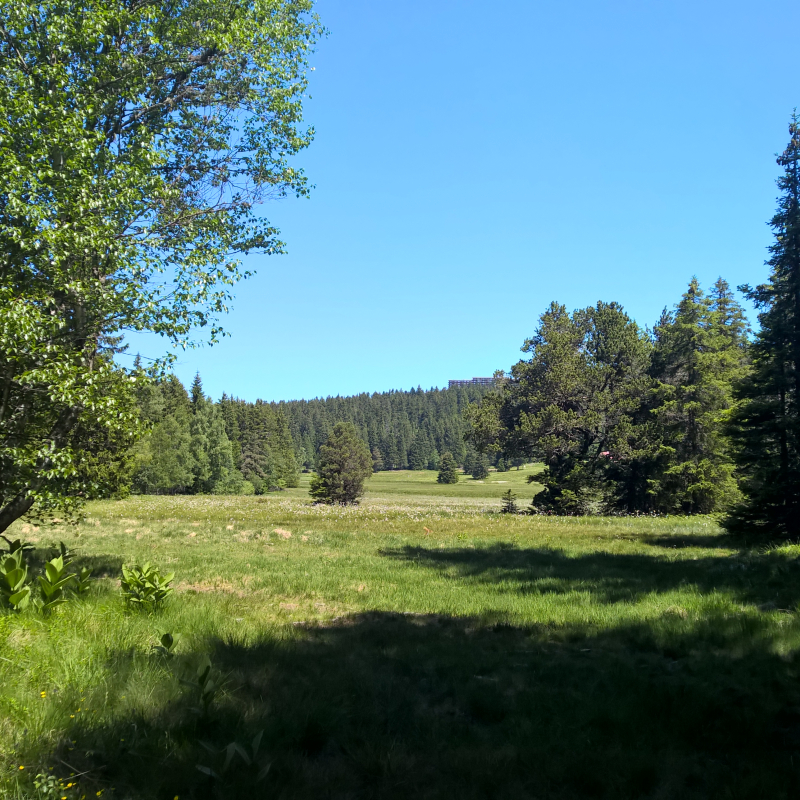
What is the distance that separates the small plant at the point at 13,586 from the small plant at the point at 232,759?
385cm

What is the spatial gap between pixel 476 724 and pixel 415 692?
854 mm

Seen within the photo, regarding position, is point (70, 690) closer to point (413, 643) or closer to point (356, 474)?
point (413, 643)

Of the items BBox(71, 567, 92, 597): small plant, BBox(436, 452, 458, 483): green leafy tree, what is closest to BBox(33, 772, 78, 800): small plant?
BBox(71, 567, 92, 597): small plant

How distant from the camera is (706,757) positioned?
4359 mm

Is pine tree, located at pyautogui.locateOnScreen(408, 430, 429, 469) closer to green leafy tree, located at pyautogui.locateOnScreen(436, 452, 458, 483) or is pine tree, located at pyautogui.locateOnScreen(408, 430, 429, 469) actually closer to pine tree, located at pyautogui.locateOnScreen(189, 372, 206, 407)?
green leafy tree, located at pyautogui.locateOnScreen(436, 452, 458, 483)

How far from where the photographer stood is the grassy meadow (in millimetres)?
3924

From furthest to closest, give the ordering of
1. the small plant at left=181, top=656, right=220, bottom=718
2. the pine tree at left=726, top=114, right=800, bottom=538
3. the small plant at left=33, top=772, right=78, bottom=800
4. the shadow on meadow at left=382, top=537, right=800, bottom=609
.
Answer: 1. the pine tree at left=726, top=114, right=800, bottom=538
2. the shadow on meadow at left=382, top=537, right=800, bottom=609
3. the small plant at left=181, top=656, right=220, bottom=718
4. the small plant at left=33, top=772, right=78, bottom=800

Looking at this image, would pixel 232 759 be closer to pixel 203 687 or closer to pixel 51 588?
pixel 203 687

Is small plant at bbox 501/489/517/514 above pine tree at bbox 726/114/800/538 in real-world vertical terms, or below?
below

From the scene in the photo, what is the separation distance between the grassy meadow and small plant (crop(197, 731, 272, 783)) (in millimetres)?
24

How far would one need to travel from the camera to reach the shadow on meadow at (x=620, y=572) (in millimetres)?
10062

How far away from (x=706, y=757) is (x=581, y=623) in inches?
159

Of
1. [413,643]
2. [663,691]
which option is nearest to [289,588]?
[413,643]

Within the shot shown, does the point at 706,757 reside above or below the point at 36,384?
below
